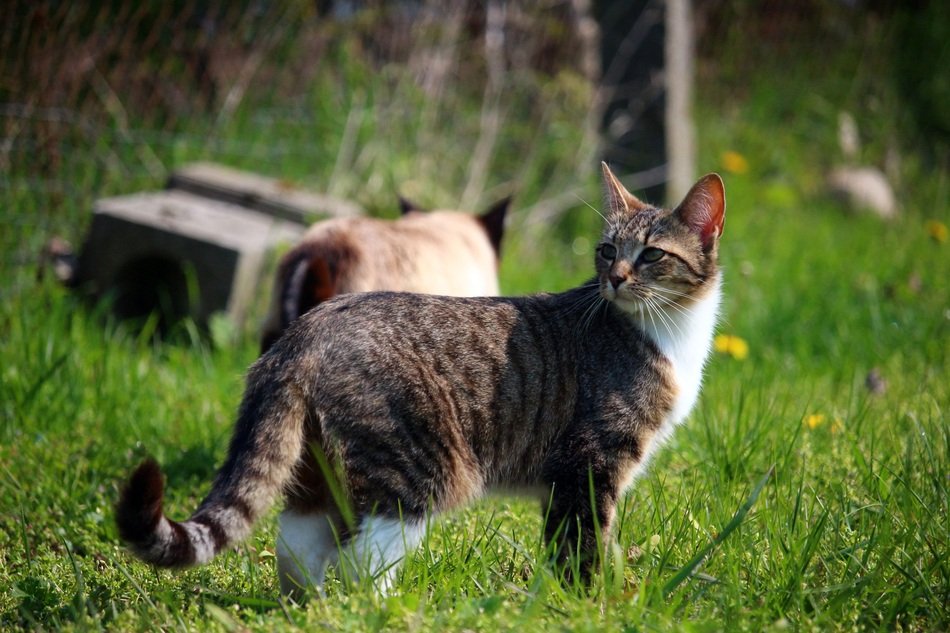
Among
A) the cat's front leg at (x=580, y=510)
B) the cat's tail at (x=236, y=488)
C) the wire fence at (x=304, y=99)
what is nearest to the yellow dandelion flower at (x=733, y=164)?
the wire fence at (x=304, y=99)

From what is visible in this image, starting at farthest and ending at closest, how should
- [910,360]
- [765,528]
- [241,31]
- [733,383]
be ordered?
[241,31], [910,360], [733,383], [765,528]

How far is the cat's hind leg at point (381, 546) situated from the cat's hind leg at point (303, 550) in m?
0.09

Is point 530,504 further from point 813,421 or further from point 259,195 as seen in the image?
point 259,195

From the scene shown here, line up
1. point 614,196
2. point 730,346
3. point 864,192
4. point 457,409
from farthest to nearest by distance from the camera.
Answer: point 864,192, point 730,346, point 614,196, point 457,409

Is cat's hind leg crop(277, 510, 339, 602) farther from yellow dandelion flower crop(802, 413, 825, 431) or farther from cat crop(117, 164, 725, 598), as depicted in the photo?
yellow dandelion flower crop(802, 413, 825, 431)

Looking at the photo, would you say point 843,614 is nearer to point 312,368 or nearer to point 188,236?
point 312,368

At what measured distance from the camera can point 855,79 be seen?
9.38 metres

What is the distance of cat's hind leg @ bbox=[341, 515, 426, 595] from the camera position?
258 cm

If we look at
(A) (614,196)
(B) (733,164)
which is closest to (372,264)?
(A) (614,196)

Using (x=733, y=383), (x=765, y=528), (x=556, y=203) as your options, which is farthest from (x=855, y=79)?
(x=765, y=528)

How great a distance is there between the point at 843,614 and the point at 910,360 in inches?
113

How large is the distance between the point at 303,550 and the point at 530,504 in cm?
113

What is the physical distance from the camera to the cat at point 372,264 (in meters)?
3.92

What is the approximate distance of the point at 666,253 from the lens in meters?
3.08
